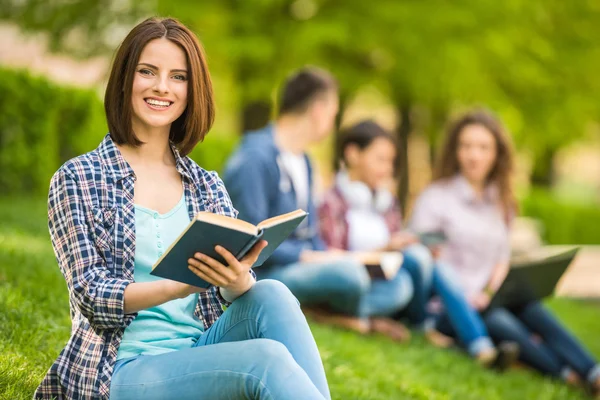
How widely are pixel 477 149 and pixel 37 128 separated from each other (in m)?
4.32

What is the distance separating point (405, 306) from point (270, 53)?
7.19m

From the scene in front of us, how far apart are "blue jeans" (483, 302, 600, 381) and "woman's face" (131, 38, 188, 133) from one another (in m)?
3.64

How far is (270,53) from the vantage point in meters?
12.4

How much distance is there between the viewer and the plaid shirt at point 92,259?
2.41 meters

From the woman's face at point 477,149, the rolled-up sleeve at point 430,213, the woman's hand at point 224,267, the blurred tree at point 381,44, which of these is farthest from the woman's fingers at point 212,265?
the blurred tree at point 381,44

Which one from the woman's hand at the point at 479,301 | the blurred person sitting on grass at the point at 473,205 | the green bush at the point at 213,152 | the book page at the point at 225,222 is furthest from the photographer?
the green bush at the point at 213,152

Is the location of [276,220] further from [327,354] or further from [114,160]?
[327,354]

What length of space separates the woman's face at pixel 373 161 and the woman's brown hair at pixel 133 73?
10.8 feet

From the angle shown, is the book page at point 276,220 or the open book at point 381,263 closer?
the book page at point 276,220

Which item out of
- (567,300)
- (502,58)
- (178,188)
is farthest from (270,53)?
(178,188)

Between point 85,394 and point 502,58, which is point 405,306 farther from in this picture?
point 502,58

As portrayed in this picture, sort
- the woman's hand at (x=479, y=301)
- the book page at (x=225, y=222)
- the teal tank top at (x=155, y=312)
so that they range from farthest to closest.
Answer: the woman's hand at (x=479, y=301), the teal tank top at (x=155, y=312), the book page at (x=225, y=222)

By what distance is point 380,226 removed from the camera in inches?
241

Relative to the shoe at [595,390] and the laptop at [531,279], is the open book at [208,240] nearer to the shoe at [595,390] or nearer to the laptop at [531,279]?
the laptop at [531,279]
